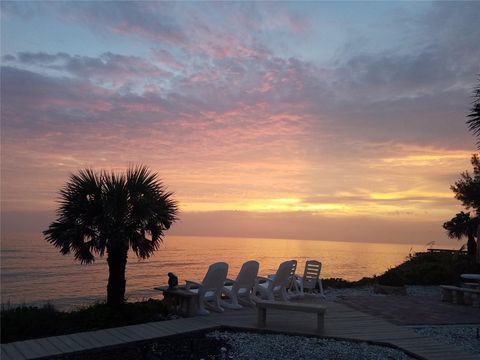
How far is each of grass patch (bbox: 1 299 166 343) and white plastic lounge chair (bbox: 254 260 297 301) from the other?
2.87 meters

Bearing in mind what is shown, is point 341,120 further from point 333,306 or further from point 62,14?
point 62,14

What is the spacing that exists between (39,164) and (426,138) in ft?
56.2

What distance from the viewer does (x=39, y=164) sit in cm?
2262

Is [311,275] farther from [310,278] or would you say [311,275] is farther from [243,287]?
[243,287]

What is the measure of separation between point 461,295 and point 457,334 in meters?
4.28

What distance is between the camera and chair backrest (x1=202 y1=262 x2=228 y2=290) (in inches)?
382

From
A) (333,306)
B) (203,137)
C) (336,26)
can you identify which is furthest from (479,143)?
(203,137)

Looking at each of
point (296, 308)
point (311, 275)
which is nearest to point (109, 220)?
point (296, 308)

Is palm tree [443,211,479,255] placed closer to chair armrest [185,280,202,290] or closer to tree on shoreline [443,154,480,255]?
tree on shoreline [443,154,480,255]

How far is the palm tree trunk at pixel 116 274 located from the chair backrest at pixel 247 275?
2527 mm

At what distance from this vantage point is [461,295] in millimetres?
12531

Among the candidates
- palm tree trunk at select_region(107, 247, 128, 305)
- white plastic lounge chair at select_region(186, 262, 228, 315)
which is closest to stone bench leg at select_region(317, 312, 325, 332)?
white plastic lounge chair at select_region(186, 262, 228, 315)

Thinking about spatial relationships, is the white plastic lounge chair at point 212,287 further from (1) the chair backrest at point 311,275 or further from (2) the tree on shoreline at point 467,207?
(2) the tree on shoreline at point 467,207

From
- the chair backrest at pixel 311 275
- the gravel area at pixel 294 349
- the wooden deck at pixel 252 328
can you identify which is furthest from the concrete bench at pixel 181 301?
the chair backrest at pixel 311 275
